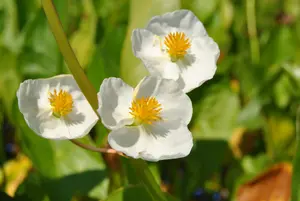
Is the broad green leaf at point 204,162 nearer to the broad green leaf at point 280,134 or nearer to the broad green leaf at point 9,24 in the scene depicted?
the broad green leaf at point 280,134

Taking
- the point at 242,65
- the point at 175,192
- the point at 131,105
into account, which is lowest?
the point at 175,192

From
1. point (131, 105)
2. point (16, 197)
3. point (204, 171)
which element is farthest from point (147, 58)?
point (204, 171)

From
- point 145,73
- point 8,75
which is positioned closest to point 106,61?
point 145,73

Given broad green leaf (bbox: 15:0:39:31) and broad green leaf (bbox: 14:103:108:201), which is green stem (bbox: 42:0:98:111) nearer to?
broad green leaf (bbox: 14:103:108:201)

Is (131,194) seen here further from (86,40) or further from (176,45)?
(86,40)

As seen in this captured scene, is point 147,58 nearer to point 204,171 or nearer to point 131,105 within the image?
point 131,105

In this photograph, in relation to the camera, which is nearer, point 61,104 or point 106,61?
point 61,104
